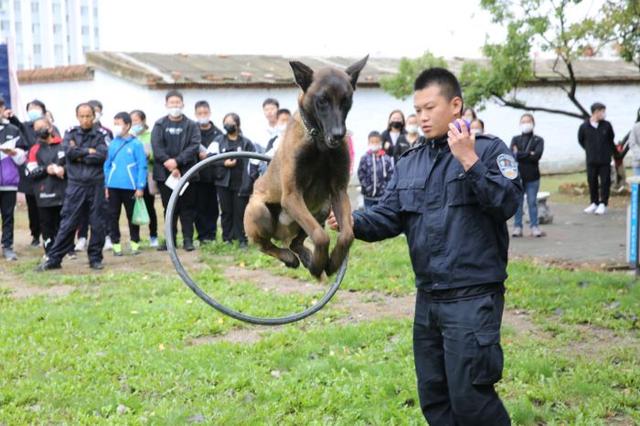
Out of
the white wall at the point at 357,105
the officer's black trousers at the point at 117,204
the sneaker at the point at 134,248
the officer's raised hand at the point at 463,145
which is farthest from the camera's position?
the white wall at the point at 357,105

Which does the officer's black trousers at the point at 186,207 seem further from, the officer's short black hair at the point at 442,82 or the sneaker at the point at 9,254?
the officer's short black hair at the point at 442,82

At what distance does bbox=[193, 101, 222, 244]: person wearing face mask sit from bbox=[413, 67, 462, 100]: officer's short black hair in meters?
8.44

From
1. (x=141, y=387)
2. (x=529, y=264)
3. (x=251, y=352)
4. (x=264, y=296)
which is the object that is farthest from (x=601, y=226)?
(x=141, y=387)

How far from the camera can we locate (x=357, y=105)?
22.6 metres

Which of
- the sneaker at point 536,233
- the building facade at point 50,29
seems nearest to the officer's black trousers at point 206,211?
the sneaker at point 536,233

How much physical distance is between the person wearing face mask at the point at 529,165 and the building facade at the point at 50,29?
5686 centimetres

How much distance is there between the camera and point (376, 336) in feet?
25.2

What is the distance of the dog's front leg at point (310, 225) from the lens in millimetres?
4496

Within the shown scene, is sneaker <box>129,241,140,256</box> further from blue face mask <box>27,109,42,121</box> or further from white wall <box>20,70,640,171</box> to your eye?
white wall <box>20,70,640,171</box>

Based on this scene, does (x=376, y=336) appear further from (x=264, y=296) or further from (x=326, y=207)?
(x=326, y=207)

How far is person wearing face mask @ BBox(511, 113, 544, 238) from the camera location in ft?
43.2

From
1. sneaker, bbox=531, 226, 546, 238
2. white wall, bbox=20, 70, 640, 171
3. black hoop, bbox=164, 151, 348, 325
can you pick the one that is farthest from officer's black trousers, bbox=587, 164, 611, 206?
black hoop, bbox=164, 151, 348, 325

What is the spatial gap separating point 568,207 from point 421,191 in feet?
46.7

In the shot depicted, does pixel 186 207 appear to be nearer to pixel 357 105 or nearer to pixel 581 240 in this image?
pixel 581 240
